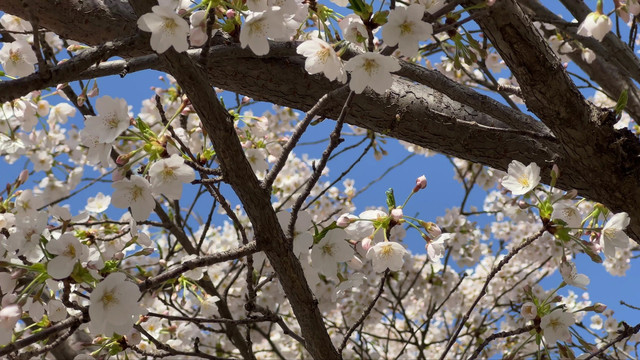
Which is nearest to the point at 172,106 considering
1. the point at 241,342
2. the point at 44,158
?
the point at 44,158

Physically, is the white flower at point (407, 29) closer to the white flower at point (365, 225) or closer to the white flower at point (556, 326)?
the white flower at point (365, 225)

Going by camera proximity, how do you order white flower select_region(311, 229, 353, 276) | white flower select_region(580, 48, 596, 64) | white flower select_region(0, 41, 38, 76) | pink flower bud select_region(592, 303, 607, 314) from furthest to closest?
1. white flower select_region(580, 48, 596, 64)
2. white flower select_region(0, 41, 38, 76)
3. pink flower bud select_region(592, 303, 607, 314)
4. white flower select_region(311, 229, 353, 276)

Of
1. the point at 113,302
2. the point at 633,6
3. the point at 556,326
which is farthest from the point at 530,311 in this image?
the point at 113,302

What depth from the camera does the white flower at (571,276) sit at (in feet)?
4.93

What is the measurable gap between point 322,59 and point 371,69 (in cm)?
13

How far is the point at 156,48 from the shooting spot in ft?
3.60

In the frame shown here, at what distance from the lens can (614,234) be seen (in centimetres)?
145

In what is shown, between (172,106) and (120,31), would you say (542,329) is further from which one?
(172,106)

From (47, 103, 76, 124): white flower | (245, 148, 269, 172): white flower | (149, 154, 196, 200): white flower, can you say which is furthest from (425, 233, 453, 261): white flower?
(47, 103, 76, 124): white flower

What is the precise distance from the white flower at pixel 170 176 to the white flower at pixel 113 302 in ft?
0.70

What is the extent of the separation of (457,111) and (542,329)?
2.69ft

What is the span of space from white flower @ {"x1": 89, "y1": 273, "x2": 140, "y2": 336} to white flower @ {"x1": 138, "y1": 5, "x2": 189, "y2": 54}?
52 centimetres

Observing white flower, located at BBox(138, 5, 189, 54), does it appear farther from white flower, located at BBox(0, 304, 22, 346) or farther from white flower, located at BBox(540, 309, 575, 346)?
white flower, located at BBox(540, 309, 575, 346)

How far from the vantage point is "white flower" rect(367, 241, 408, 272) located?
1370mm
